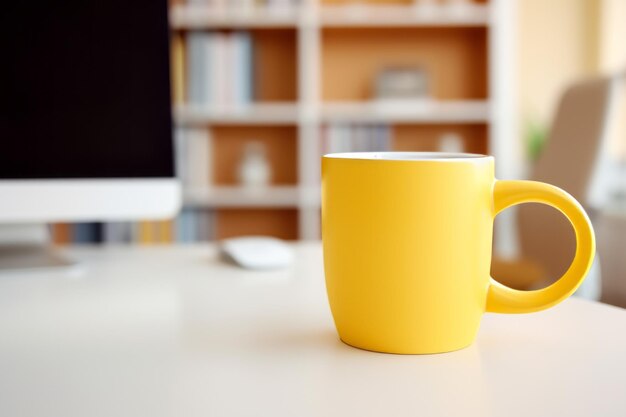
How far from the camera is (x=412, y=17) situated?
270 centimetres

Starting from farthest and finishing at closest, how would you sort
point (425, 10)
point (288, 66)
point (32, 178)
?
point (288, 66)
point (425, 10)
point (32, 178)

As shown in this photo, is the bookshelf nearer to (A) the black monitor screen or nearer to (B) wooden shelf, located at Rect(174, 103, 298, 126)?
(B) wooden shelf, located at Rect(174, 103, 298, 126)

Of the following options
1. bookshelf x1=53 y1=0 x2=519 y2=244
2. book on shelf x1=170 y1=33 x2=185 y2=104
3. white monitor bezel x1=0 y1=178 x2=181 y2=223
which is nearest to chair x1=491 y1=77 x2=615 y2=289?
bookshelf x1=53 y1=0 x2=519 y2=244

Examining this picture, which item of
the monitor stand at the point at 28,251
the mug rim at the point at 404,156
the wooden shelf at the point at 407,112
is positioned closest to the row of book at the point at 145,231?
the wooden shelf at the point at 407,112

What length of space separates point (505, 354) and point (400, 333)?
0.23ft

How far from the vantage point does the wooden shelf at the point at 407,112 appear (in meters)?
2.73

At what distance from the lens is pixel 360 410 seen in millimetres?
343

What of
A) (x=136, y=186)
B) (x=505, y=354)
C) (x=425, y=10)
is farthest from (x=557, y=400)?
(x=425, y=10)

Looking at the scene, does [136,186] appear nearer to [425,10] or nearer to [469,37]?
[425,10]

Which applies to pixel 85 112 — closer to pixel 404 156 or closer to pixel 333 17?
pixel 404 156

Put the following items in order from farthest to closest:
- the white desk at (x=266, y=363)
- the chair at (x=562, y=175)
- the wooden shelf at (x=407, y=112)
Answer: the wooden shelf at (x=407, y=112), the chair at (x=562, y=175), the white desk at (x=266, y=363)

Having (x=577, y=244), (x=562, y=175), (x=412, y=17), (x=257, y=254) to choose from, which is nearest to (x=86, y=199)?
(x=257, y=254)

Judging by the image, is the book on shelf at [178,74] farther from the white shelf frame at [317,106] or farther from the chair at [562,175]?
the chair at [562,175]

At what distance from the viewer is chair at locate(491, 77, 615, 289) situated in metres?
1.64
